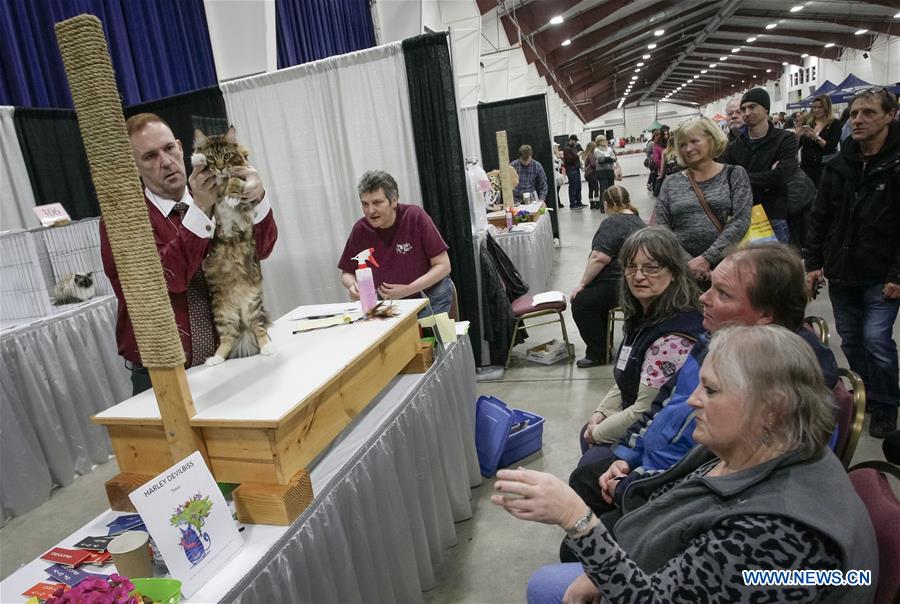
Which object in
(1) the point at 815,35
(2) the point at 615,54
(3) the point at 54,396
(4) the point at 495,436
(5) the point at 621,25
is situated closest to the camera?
(4) the point at 495,436

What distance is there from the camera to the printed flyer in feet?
3.09

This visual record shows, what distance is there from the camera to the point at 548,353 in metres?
4.21

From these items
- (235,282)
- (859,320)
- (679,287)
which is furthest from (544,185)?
(235,282)

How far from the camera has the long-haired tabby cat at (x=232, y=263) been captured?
1189 mm

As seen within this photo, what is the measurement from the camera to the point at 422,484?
193 cm

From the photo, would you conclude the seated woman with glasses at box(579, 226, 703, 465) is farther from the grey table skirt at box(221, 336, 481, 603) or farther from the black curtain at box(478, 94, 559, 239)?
the black curtain at box(478, 94, 559, 239)

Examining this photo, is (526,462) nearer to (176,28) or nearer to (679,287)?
(679,287)

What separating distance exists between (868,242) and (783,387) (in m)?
2.06

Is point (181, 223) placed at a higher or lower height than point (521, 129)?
lower

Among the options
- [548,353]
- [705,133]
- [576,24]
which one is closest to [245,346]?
[705,133]

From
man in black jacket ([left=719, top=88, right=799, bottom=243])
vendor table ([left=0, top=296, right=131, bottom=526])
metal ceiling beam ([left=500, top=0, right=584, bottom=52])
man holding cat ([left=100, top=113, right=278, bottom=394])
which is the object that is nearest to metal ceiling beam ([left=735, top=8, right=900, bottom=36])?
metal ceiling beam ([left=500, top=0, right=584, bottom=52])

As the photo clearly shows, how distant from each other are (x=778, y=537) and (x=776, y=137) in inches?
121

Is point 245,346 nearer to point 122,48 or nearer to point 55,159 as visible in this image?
point 55,159

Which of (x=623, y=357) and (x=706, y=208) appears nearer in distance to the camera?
(x=623, y=357)
